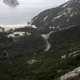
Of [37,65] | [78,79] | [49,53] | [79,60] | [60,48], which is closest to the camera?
[78,79]

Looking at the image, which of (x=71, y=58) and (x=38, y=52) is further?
(x=38, y=52)

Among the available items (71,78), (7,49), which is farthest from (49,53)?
(71,78)

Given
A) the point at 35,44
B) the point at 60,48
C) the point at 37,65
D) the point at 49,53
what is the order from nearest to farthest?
1. the point at 37,65
2. the point at 49,53
3. the point at 60,48
4. the point at 35,44

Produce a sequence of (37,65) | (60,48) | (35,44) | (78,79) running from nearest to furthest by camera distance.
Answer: (78,79), (37,65), (60,48), (35,44)

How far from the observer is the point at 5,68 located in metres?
122

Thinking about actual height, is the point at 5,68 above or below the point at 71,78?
below

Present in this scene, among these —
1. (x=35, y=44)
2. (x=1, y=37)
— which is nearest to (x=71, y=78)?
Answer: (x=35, y=44)

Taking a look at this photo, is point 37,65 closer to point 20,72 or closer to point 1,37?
point 20,72

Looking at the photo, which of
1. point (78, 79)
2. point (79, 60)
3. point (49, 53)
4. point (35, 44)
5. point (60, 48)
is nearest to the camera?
point (78, 79)

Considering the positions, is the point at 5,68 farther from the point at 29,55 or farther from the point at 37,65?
the point at 29,55

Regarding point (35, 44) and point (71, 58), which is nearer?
point (71, 58)

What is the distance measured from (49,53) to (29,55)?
12.5m

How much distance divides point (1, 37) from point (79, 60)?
97785 mm

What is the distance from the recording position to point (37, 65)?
122m
